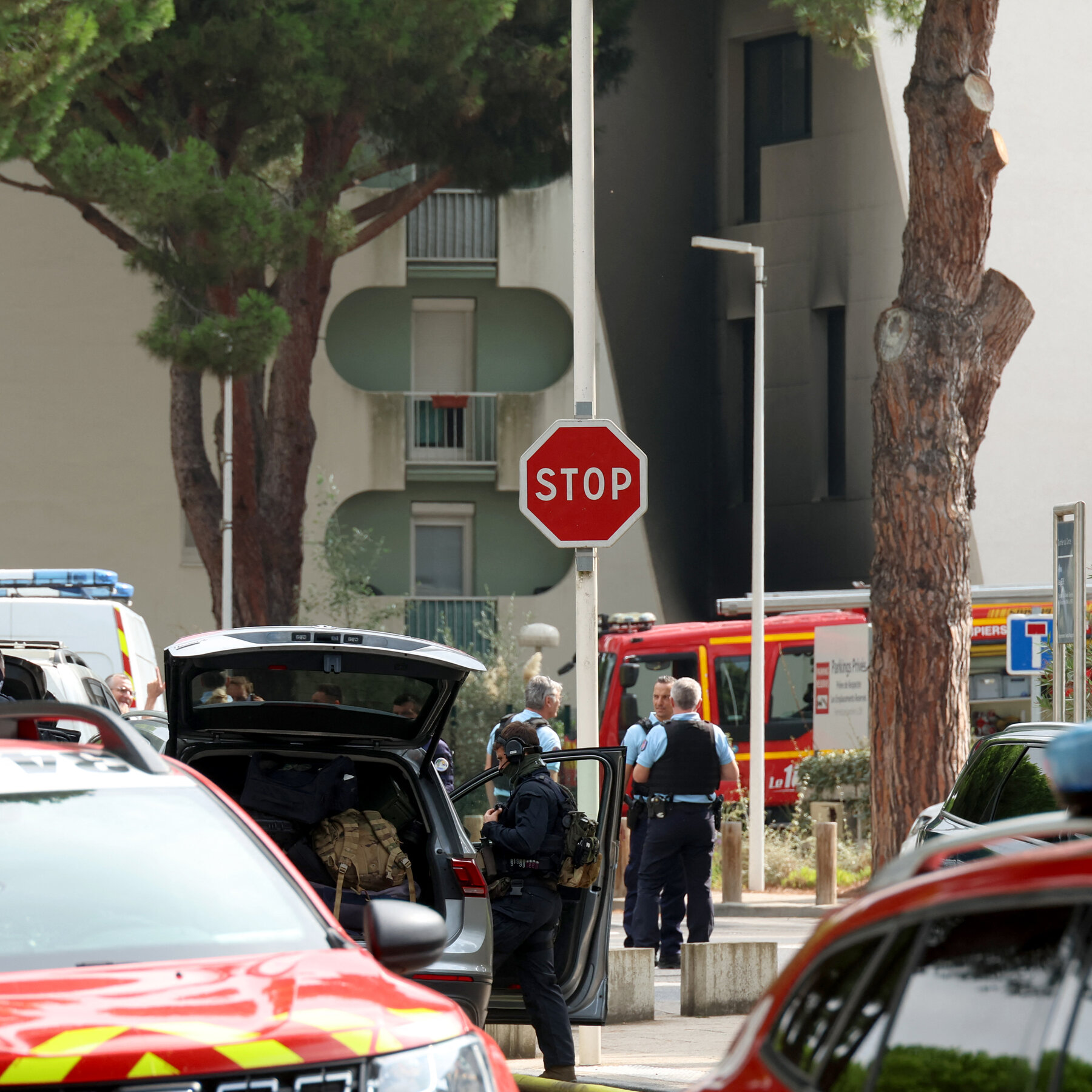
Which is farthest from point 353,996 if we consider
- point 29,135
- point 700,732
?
point 29,135

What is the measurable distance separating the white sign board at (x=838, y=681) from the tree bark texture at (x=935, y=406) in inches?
168

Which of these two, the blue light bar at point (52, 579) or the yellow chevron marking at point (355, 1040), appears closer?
the yellow chevron marking at point (355, 1040)

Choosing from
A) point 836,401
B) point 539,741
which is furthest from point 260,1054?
point 836,401

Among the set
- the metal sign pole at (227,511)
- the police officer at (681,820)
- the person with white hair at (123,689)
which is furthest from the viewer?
the metal sign pole at (227,511)

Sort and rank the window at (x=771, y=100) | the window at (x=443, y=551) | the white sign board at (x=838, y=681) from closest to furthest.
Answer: the white sign board at (x=838, y=681)
the window at (x=771, y=100)
the window at (x=443, y=551)

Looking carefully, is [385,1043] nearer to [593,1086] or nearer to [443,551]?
[593,1086]

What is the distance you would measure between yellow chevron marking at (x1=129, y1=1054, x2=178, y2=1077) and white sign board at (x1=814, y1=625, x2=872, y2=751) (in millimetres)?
16575

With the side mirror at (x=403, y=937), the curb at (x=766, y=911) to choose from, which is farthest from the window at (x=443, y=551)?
the side mirror at (x=403, y=937)

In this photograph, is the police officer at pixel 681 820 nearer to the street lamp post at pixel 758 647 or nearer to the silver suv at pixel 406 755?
the silver suv at pixel 406 755

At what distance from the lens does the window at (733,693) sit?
23781 millimetres

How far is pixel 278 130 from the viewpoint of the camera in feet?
88.5

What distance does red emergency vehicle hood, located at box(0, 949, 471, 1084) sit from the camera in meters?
3.49

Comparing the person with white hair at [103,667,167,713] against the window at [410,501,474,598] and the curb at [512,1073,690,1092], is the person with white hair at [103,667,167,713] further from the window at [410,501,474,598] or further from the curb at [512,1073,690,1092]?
the window at [410,501,474,598]

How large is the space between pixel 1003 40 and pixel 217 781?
2539cm
